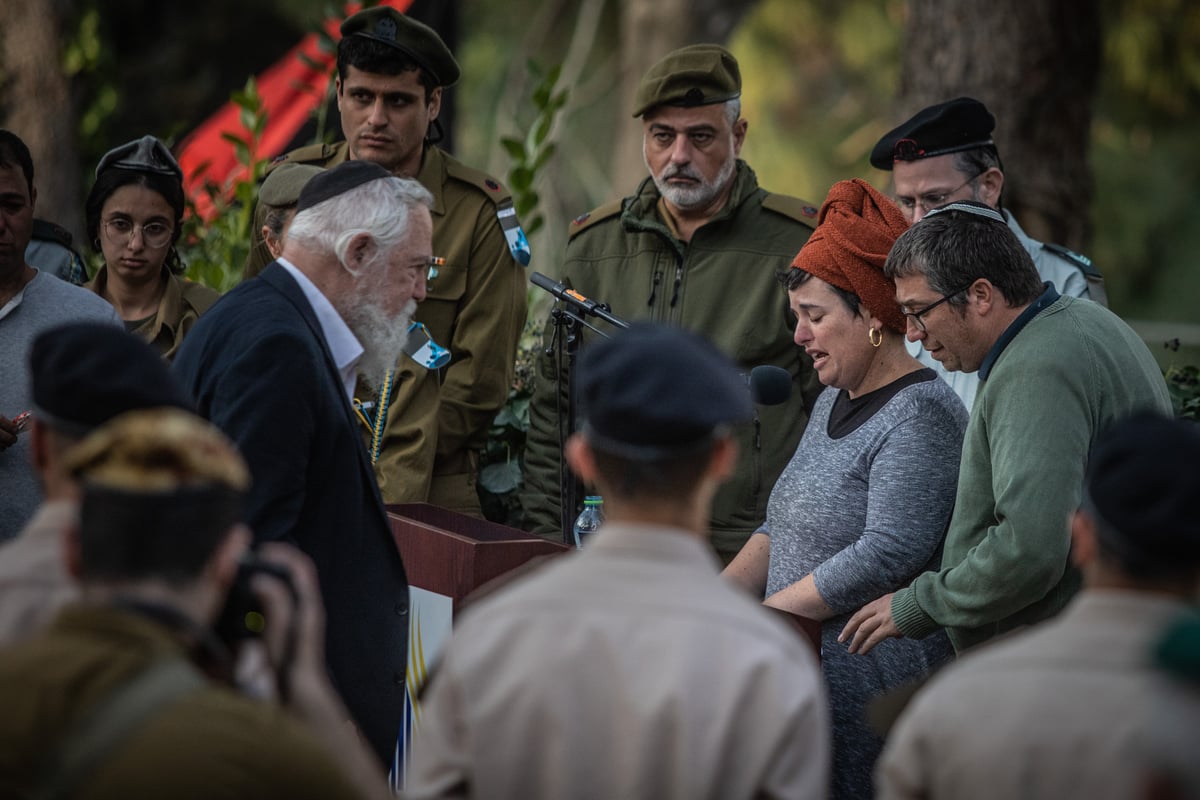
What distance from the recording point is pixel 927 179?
16.5ft

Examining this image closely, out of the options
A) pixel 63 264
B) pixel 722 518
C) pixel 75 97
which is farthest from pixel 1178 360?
pixel 75 97

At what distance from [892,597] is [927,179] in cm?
175

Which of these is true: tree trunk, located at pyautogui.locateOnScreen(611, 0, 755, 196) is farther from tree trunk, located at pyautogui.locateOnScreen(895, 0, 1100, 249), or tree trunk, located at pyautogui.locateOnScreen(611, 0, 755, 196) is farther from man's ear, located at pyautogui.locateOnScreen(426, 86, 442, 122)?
man's ear, located at pyautogui.locateOnScreen(426, 86, 442, 122)

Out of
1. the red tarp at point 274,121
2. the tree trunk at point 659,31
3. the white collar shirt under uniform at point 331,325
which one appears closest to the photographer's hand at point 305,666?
the white collar shirt under uniform at point 331,325

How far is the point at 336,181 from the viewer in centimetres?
364

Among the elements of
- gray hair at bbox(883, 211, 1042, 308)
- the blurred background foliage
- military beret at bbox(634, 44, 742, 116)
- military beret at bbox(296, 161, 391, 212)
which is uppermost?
military beret at bbox(634, 44, 742, 116)

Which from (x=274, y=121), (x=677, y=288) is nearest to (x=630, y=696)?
(x=677, y=288)

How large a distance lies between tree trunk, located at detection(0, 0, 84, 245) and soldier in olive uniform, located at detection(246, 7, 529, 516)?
16.5 ft

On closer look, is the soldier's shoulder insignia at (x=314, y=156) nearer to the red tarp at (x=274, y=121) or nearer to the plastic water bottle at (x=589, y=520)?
the plastic water bottle at (x=589, y=520)

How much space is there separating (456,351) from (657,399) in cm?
282

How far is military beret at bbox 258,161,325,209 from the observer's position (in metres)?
4.72

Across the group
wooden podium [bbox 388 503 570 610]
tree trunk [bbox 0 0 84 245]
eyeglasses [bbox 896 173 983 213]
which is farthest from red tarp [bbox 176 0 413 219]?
wooden podium [bbox 388 503 570 610]

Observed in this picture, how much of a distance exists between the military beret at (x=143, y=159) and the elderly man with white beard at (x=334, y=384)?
1.61 meters

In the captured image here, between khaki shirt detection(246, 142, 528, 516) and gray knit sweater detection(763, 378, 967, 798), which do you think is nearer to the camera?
gray knit sweater detection(763, 378, 967, 798)
